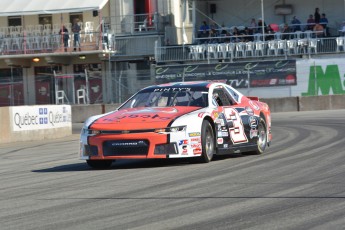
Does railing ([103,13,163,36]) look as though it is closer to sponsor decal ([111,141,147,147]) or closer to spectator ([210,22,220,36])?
spectator ([210,22,220,36])

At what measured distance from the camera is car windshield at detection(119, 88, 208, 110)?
46.8 ft

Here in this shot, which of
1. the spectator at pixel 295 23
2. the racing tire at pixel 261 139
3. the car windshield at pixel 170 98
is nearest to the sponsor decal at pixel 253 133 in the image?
the racing tire at pixel 261 139

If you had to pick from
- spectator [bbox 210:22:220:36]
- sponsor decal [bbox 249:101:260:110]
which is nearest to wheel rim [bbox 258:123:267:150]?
sponsor decal [bbox 249:101:260:110]

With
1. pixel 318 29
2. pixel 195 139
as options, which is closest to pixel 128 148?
pixel 195 139

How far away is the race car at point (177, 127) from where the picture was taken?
12.9 metres

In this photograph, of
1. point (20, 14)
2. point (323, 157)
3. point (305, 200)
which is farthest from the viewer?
point (20, 14)

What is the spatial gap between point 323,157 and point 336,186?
12.9 ft

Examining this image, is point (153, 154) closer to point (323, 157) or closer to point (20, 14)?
point (323, 157)

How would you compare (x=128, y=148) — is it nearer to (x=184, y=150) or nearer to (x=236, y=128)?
(x=184, y=150)

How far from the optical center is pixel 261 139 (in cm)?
1543

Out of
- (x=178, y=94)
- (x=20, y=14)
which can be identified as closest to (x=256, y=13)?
(x=20, y=14)

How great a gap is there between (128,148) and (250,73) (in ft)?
86.1

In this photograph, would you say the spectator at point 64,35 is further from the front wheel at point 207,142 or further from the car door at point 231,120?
the front wheel at point 207,142

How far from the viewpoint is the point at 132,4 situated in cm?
4594
